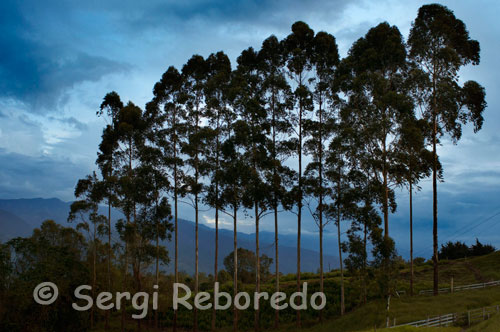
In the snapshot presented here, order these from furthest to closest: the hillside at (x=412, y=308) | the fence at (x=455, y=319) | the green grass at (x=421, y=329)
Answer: the hillside at (x=412, y=308) < the fence at (x=455, y=319) < the green grass at (x=421, y=329)

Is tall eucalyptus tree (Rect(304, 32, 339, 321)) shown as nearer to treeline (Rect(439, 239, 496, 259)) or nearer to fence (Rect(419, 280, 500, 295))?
fence (Rect(419, 280, 500, 295))

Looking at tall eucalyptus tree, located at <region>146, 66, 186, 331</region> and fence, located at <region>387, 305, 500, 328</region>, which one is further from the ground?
tall eucalyptus tree, located at <region>146, 66, 186, 331</region>

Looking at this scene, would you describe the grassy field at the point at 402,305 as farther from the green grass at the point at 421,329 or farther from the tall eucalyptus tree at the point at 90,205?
the tall eucalyptus tree at the point at 90,205

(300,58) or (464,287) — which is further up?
(300,58)

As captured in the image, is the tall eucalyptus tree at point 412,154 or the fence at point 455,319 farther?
the tall eucalyptus tree at point 412,154

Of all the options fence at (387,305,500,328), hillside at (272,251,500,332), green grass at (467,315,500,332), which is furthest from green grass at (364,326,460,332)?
green grass at (467,315,500,332)

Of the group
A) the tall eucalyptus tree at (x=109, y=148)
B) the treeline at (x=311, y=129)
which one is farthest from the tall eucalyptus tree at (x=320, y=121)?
the tall eucalyptus tree at (x=109, y=148)

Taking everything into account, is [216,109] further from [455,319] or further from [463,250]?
[463,250]

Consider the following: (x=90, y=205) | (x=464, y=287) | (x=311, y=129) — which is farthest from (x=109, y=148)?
(x=464, y=287)

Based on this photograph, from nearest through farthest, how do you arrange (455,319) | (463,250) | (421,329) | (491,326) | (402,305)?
(491,326), (421,329), (455,319), (402,305), (463,250)

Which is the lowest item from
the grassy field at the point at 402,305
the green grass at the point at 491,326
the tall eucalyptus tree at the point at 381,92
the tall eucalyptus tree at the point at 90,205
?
the grassy field at the point at 402,305

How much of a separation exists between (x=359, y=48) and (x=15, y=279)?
3615cm

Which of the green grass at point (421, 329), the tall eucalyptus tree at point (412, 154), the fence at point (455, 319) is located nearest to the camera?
the green grass at point (421, 329)

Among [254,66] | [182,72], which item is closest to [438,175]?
[254,66]
